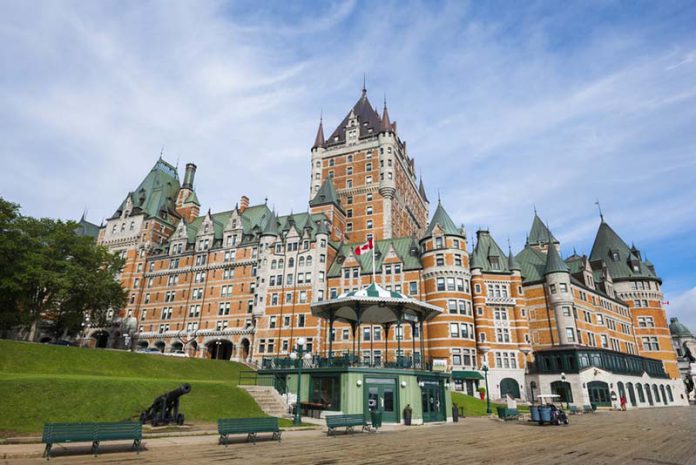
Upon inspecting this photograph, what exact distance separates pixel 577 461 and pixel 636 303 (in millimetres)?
78979

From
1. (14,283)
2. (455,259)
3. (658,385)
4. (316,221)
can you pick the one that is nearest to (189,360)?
(14,283)

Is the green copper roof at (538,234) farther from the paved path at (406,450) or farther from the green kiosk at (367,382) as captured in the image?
the paved path at (406,450)

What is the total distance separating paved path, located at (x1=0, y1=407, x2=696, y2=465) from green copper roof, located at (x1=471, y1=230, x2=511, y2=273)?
40.1m

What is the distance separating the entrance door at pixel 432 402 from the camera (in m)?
31.1

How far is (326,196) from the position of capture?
79.7 m

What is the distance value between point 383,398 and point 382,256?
1432 inches

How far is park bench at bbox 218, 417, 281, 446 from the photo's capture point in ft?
56.5

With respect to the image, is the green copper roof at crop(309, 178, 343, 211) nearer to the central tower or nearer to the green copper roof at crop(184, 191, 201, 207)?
the central tower

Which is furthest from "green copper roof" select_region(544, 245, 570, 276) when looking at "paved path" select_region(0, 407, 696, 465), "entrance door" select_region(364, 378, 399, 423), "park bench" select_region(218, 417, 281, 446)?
"park bench" select_region(218, 417, 281, 446)

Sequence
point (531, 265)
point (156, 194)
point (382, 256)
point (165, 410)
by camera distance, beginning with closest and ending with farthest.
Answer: point (165, 410) < point (382, 256) < point (531, 265) < point (156, 194)

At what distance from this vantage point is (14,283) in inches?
1852

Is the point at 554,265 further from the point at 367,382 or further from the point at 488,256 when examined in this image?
the point at 367,382

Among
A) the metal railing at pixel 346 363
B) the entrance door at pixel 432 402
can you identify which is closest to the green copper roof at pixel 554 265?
the entrance door at pixel 432 402

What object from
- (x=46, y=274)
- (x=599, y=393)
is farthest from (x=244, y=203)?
(x=599, y=393)
